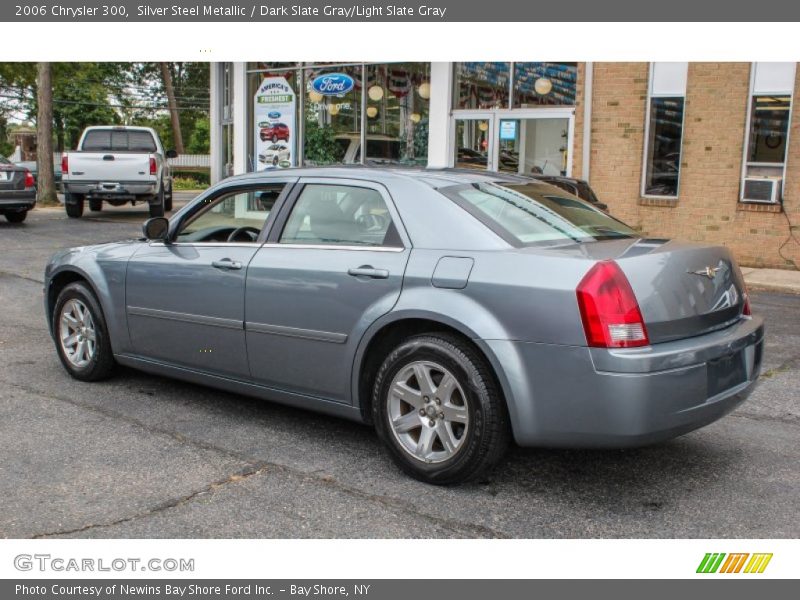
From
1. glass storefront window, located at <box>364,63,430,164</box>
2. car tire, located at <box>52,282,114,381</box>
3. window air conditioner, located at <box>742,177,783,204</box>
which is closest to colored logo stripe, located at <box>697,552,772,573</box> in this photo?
car tire, located at <box>52,282,114,381</box>

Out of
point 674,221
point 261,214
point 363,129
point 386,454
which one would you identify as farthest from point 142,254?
point 363,129

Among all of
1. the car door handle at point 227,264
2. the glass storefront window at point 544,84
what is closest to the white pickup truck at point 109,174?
the glass storefront window at point 544,84

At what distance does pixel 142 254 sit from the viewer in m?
5.56

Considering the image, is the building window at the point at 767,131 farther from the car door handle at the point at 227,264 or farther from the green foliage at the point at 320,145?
the car door handle at the point at 227,264

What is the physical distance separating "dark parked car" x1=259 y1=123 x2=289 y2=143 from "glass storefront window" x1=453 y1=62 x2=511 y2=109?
4742 mm

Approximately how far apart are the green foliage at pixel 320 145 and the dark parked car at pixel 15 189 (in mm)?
5781

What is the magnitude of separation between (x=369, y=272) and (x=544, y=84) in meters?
11.6

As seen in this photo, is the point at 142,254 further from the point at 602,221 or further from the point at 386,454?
the point at 602,221

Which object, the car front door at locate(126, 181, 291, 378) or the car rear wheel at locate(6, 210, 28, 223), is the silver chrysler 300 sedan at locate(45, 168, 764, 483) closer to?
the car front door at locate(126, 181, 291, 378)

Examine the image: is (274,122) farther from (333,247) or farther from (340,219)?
(333,247)

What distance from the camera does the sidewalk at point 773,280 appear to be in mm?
10980

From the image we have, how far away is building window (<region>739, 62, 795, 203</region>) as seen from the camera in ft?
41.0

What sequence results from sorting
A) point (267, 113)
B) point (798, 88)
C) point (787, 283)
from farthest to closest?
point (267, 113)
point (798, 88)
point (787, 283)

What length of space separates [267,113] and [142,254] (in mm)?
14631
